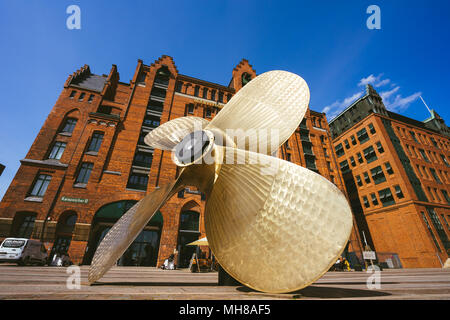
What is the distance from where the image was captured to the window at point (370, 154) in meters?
29.3

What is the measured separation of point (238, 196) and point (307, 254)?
116 cm

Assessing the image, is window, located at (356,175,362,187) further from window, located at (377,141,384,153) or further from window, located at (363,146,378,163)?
window, located at (377,141,384,153)

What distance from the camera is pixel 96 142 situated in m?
18.4

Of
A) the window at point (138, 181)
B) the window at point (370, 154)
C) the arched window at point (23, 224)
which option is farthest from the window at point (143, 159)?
the window at point (370, 154)

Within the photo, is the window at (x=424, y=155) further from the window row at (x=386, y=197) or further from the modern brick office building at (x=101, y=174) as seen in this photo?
the modern brick office building at (x=101, y=174)

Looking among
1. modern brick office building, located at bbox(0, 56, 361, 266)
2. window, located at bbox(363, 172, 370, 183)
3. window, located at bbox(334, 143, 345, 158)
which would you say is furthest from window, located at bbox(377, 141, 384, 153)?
modern brick office building, located at bbox(0, 56, 361, 266)

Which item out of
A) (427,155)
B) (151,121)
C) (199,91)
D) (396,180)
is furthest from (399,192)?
(151,121)

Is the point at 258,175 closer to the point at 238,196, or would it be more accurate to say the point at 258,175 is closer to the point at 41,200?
the point at 238,196

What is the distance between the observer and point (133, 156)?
59.8 feet

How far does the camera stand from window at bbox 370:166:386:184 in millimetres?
27609

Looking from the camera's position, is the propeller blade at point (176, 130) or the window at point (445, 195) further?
the window at point (445, 195)

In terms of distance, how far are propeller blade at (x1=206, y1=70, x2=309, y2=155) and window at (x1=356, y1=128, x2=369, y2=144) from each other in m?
34.6

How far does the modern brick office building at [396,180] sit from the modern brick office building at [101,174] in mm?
7227

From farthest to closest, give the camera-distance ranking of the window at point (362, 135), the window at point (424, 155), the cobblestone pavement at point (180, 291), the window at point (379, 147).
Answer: the window at point (362, 135)
the window at point (424, 155)
the window at point (379, 147)
the cobblestone pavement at point (180, 291)
